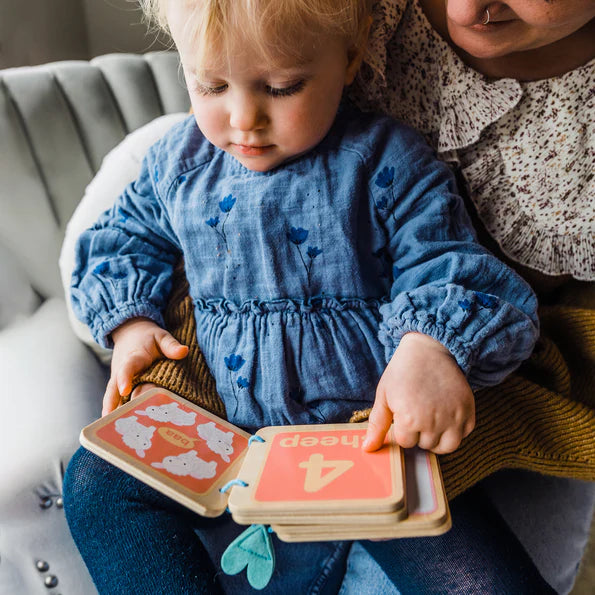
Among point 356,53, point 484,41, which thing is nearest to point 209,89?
point 356,53

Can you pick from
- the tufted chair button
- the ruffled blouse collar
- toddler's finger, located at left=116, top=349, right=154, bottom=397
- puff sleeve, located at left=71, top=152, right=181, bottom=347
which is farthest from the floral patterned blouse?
the tufted chair button

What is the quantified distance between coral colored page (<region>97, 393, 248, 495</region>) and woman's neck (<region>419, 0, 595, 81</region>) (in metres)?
0.54

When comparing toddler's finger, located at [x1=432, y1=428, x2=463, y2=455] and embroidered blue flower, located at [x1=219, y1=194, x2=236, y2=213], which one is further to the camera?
embroidered blue flower, located at [x1=219, y1=194, x2=236, y2=213]

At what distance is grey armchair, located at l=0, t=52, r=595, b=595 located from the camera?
2.55ft

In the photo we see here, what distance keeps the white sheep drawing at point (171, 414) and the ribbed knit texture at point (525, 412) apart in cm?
4

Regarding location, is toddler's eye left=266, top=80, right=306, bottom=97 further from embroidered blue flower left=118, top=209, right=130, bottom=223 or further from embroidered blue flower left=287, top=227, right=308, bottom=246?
embroidered blue flower left=118, top=209, right=130, bottom=223

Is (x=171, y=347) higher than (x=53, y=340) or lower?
higher

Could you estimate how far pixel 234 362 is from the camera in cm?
74

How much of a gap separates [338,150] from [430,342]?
261 mm

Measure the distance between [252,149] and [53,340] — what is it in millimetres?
513

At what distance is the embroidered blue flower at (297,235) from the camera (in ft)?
2.37

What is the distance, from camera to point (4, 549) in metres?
0.76

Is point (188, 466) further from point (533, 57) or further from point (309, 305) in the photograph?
point (533, 57)

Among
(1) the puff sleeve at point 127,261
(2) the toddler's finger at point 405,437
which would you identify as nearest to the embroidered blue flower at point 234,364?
(1) the puff sleeve at point 127,261
